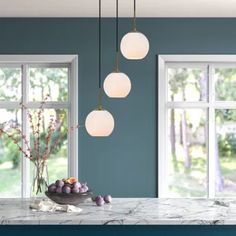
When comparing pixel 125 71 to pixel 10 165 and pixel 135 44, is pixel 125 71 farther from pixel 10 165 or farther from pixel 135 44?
pixel 135 44

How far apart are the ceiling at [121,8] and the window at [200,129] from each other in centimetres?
62

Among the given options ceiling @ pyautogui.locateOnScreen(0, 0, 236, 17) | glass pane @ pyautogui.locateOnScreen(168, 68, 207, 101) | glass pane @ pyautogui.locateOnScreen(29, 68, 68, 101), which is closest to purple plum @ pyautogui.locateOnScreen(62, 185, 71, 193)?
ceiling @ pyautogui.locateOnScreen(0, 0, 236, 17)

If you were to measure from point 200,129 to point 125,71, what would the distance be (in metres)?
1.08

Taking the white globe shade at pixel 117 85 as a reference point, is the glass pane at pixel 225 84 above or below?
above

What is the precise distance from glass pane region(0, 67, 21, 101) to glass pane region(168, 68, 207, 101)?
5.53ft

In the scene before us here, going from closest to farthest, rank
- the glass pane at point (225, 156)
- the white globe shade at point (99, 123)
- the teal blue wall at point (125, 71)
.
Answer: the white globe shade at point (99, 123) → the teal blue wall at point (125, 71) → the glass pane at point (225, 156)

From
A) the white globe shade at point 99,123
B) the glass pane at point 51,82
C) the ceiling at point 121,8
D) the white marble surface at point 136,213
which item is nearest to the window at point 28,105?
the glass pane at point 51,82

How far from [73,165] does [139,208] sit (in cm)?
213

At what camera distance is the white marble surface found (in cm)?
335

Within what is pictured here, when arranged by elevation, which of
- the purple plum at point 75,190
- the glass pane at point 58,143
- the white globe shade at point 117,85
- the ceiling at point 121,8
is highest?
the ceiling at point 121,8

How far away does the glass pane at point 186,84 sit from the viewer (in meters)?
6.00

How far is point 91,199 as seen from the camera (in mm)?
4074

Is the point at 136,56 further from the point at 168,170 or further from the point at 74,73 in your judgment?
the point at 168,170

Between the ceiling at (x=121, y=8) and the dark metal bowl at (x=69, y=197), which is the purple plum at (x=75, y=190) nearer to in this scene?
the dark metal bowl at (x=69, y=197)
